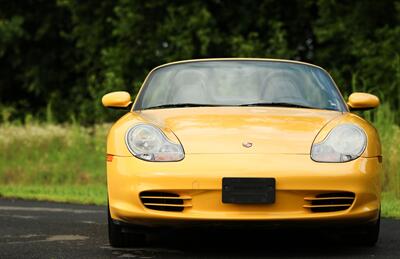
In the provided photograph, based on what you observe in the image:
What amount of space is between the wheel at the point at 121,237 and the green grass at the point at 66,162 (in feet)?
11.3

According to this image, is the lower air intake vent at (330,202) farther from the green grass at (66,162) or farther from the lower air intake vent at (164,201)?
the green grass at (66,162)

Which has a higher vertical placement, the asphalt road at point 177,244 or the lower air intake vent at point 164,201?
the lower air intake vent at point 164,201

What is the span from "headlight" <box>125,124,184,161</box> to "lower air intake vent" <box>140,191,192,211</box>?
22 centimetres

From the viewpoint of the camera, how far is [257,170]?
5.99 metres

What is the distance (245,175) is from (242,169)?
5cm

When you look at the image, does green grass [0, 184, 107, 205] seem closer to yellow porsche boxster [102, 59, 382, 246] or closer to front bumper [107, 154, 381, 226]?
yellow porsche boxster [102, 59, 382, 246]

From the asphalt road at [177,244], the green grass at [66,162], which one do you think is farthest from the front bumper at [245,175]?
the green grass at [66,162]

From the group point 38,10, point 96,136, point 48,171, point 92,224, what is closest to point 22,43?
point 38,10

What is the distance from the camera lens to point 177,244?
22.4 feet

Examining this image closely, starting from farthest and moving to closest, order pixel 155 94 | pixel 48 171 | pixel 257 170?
pixel 48 171 → pixel 155 94 → pixel 257 170

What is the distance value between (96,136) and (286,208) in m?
12.4

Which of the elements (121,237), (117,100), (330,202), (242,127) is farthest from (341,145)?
(117,100)

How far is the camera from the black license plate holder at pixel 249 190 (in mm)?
5969

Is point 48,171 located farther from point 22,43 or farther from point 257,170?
point 22,43
